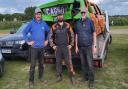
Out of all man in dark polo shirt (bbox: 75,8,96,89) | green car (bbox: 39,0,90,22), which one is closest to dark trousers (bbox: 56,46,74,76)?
man in dark polo shirt (bbox: 75,8,96,89)

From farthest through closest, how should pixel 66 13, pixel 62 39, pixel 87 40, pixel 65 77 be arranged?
pixel 65 77
pixel 66 13
pixel 62 39
pixel 87 40

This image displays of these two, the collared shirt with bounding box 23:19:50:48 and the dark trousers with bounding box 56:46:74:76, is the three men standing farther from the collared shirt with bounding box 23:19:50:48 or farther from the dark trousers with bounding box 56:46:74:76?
the collared shirt with bounding box 23:19:50:48

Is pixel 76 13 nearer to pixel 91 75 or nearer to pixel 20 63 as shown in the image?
pixel 91 75

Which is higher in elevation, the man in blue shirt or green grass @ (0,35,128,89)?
the man in blue shirt

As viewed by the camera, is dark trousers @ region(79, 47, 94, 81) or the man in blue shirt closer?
dark trousers @ region(79, 47, 94, 81)

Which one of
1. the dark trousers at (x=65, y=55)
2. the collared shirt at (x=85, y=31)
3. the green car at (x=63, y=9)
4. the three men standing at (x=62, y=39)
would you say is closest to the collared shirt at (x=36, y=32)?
the three men standing at (x=62, y=39)

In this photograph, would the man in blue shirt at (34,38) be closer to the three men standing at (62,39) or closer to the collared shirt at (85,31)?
the three men standing at (62,39)

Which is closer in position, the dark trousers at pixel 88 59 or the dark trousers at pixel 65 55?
the dark trousers at pixel 88 59

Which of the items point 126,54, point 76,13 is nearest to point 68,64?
point 76,13

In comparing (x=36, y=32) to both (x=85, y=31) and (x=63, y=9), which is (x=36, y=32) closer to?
(x=63, y=9)

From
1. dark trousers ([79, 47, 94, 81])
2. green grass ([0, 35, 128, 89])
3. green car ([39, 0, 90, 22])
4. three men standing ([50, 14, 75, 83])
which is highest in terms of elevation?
green car ([39, 0, 90, 22])

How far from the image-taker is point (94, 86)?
8.75m

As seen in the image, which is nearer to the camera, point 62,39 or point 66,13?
point 62,39

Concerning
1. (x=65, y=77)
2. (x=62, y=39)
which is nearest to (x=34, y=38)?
(x=62, y=39)
